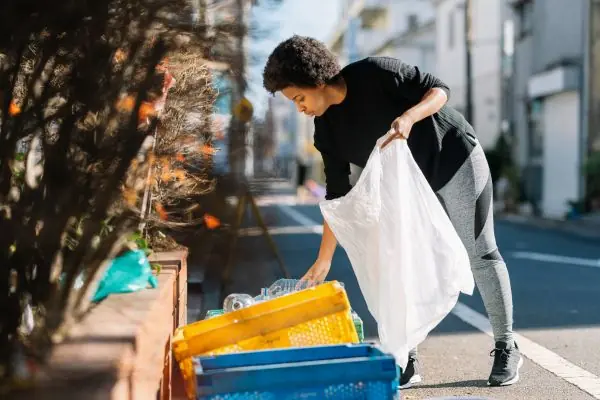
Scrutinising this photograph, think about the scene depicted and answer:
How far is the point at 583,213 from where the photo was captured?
21.8 meters

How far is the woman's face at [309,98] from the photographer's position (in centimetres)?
398

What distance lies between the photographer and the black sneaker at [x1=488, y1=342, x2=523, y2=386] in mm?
4512

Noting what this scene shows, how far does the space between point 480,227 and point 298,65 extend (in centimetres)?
123

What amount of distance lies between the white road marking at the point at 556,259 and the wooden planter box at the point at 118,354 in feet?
28.2

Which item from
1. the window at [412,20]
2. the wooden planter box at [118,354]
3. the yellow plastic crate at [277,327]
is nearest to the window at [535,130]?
the wooden planter box at [118,354]

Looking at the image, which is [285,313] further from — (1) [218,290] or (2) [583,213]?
(2) [583,213]

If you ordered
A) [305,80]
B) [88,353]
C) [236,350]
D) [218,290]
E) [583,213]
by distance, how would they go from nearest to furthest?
[88,353], [236,350], [305,80], [218,290], [583,213]

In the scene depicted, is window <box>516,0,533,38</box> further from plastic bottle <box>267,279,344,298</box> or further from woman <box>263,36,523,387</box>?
plastic bottle <box>267,279,344,298</box>

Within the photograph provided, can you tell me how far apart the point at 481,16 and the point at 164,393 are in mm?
34387

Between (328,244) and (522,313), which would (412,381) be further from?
(522,313)

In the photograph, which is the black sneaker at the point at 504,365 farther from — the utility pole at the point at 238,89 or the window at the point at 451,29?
the window at the point at 451,29

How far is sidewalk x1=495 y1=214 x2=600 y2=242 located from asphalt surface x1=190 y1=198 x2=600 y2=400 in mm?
2362

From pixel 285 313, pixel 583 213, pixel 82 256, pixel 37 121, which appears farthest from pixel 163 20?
pixel 583 213

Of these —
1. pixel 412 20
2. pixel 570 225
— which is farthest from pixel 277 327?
pixel 412 20
